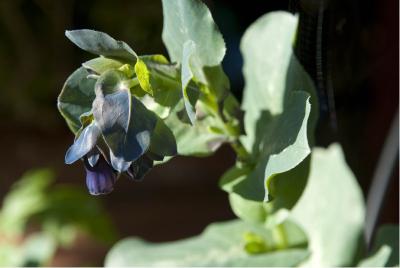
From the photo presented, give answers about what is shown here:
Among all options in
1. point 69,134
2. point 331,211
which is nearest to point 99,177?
point 331,211

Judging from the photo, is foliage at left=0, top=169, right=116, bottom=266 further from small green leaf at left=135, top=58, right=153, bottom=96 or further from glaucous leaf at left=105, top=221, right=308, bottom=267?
small green leaf at left=135, top=58, right=153, bottom=96

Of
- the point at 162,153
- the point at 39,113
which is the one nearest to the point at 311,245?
the point at 162,153

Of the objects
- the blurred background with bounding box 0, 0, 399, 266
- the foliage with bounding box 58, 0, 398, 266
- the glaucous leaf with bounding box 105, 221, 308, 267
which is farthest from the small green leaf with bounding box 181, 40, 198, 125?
the blurred background with bounding box 0, 0, 399, 266

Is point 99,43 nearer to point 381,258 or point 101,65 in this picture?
point 101,65

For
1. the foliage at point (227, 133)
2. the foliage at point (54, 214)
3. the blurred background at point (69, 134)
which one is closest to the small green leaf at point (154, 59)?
the foliage at point (227, 133)

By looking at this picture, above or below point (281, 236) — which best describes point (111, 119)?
above
